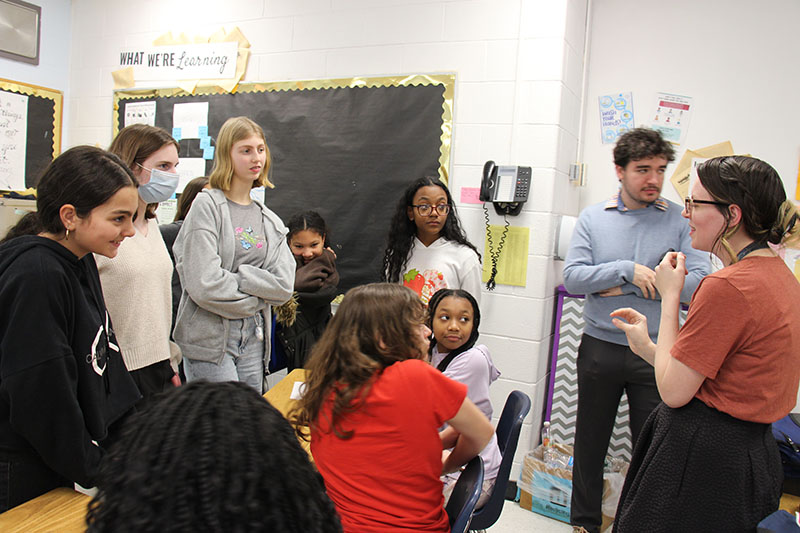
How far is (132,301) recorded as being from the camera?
5.98 feet

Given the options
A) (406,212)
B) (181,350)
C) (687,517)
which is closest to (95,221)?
(181,350)

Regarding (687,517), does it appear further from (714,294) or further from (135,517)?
(135,517)

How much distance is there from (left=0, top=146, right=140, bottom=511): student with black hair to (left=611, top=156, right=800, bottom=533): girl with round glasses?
1.42 metres

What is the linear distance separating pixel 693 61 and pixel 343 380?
2.74m

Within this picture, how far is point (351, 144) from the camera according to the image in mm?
3324

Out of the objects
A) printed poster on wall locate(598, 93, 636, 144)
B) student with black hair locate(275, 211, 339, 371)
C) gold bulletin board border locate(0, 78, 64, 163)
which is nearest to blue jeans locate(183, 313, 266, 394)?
student with black hair locate(275, 211, 339, 371)

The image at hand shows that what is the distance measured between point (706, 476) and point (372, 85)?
2.63 metres

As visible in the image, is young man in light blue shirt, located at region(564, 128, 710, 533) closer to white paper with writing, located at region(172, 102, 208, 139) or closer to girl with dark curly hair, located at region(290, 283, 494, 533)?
girl with dark curly hair, located at region(290, 283, 494, 533)

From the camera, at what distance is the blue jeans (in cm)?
211

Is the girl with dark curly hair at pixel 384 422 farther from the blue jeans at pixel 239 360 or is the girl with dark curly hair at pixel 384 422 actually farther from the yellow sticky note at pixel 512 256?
the yellow sticky note at pixel 512 256

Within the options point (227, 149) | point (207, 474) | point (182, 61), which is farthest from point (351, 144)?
point (207, 474)

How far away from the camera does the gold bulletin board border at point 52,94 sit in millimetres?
3832

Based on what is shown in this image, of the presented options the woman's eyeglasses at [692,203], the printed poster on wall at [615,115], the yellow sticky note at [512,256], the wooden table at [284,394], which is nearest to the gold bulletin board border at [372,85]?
the yellow sticky note at [512,256]

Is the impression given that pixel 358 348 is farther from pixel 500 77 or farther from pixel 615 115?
pixel 615 115
